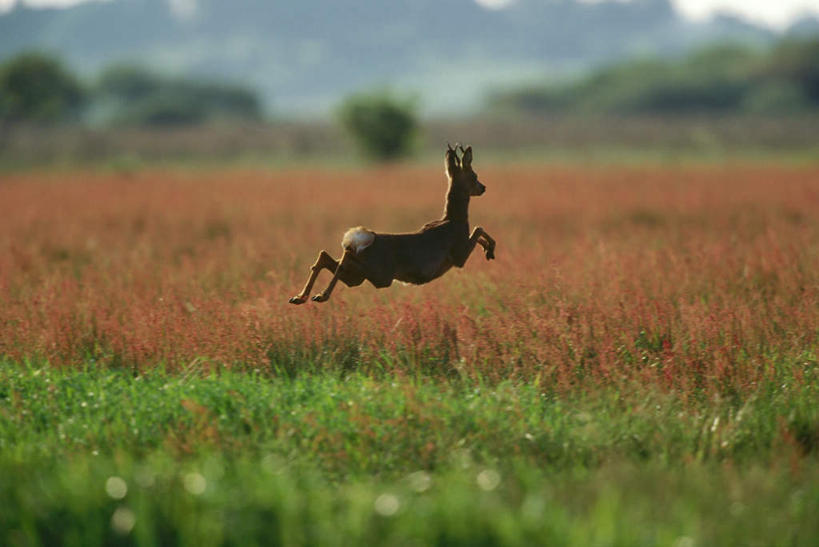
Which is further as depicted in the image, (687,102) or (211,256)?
(687,102)

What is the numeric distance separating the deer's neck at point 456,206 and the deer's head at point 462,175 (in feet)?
0.10

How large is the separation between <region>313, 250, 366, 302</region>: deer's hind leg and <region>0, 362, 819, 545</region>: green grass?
0.61 m

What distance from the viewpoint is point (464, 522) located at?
396cm

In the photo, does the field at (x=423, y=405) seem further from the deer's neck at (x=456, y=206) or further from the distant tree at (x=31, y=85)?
the distant tree at (x=31, y=85)

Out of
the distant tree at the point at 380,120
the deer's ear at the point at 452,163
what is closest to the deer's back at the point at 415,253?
the deer's ear at the point at 452,163

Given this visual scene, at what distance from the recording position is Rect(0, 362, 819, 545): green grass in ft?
13.3

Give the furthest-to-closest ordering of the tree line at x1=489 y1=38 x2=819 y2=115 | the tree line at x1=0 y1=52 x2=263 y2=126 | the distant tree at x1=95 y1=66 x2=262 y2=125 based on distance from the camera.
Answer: the tree line at x1=489 y1=38 x2=819 y2=115 < the distant tree at x1=95 y1=66 x2=262 y2=125 < the tree line at x1=0 y1=52 x2=263 y2=126

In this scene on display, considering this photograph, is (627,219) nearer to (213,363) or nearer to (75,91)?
(213,363)

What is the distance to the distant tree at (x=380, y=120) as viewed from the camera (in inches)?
1657

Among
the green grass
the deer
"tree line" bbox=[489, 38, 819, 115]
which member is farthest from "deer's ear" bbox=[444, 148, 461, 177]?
"tree line" bbox=[489, 38, 819, 115]

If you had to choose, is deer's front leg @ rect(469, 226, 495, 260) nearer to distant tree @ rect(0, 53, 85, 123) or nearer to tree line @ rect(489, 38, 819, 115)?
distant tree @ rect(0, 53, 85, 123)

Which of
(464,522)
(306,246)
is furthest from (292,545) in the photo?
(306,246)

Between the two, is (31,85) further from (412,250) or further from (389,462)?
(389,462)

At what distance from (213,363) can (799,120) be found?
239 ft
